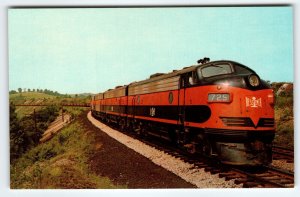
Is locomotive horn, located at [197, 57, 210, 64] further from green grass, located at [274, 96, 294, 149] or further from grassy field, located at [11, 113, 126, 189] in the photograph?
grassy field, located at [11, 113, 126, 189]

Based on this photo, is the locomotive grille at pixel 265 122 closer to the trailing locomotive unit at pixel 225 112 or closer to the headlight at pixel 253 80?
the trailing locomotive unit at pixel 225 112

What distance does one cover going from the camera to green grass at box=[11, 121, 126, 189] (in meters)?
10.4

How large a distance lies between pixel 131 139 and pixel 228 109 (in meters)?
7.64

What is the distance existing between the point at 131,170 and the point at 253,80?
4.41 meters

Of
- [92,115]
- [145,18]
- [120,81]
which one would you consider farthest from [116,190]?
[92,115]

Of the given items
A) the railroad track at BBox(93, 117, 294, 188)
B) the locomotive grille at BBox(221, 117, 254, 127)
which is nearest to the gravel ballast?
the railroad track at BBox(93, 117, 294, 188)

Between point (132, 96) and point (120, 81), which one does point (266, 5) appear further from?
point (132, 96)

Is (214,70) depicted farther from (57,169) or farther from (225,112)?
(57,169)

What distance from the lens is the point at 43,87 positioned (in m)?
11.0

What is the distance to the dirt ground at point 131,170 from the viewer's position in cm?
1006

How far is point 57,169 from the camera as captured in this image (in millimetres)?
10742

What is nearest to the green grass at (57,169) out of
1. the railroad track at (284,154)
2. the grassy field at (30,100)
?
the grassy field at (30,100)

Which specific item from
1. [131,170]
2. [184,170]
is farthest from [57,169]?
[184,170]

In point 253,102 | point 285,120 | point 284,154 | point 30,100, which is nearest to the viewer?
point 253,102
